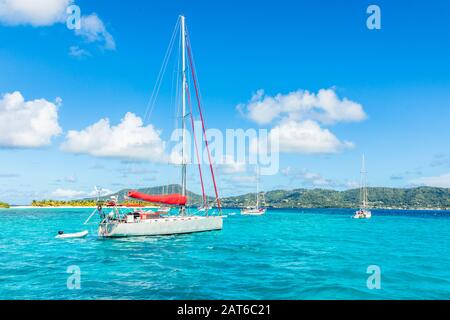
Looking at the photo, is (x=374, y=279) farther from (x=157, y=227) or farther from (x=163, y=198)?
(x=163, y=198)

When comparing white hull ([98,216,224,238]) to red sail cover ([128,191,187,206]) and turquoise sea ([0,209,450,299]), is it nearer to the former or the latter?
red sail cover ([128,191,187,206])

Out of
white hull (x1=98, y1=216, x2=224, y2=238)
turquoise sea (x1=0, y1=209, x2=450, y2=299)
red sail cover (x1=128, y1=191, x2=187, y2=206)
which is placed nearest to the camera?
turquoise sea (x1=0, y1=209, x2=450, y2=299)

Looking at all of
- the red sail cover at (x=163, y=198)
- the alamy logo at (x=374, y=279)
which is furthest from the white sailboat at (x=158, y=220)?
the alamy logo at (x=374, y=279)

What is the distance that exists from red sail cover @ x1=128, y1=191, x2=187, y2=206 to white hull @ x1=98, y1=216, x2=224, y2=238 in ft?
6.86

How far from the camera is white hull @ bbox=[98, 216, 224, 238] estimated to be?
1609 inches

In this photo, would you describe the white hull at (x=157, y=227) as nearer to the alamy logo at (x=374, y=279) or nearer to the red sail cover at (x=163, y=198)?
the red sail cover at (x=163, y=198)

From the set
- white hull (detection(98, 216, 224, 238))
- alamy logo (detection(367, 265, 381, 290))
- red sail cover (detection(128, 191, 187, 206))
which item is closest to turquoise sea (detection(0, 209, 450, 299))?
alamy logo (detection(367, 265, 381, 290))

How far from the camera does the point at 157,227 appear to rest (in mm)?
42469

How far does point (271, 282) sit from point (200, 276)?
15.3ft

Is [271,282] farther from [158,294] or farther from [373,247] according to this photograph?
[373,247]

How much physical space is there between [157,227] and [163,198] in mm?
3891

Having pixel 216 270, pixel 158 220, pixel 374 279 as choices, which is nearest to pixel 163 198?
pixel 158 220

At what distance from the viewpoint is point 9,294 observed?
1831cm
